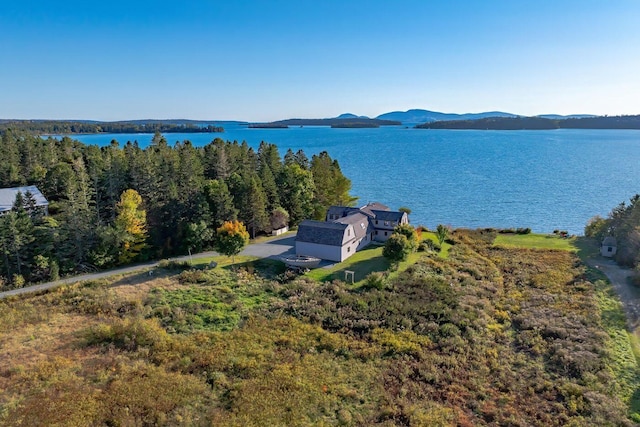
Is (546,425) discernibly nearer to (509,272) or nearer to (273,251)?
(509,272)

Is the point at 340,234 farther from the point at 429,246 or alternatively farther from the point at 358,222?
the point at 429,246

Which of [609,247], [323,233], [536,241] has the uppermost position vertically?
[323,233]

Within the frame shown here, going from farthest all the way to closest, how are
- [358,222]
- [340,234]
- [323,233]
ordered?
[358,222] → [323,233] → [340,234]

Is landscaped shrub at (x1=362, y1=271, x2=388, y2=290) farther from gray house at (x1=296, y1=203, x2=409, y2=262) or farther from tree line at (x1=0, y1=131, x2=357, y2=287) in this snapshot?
tree line at (x1=0, y1=131, x2=357, y2=287)

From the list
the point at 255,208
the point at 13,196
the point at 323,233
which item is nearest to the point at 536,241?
the point at 323,233

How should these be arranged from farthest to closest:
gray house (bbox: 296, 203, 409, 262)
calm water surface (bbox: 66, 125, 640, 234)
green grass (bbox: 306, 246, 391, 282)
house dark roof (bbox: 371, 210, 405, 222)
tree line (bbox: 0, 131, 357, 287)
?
calm water surface (bbox: 66, 125, 640, 234)
house dark roof (bbox: 371, 210, 405, 222)
gray house (bbox: 296, 203, 409, 262)
tree line (bbox: 0, 131, 357, 287)
green grass (bbox: 306, 246, 391, 282)

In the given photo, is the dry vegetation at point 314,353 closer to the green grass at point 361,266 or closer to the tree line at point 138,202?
the green grass at point 361,266

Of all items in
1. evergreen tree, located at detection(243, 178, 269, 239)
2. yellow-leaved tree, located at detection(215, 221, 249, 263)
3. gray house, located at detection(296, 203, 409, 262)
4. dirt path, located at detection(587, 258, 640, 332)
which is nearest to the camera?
dirt path, located at detection(587, 258, 640, 332)

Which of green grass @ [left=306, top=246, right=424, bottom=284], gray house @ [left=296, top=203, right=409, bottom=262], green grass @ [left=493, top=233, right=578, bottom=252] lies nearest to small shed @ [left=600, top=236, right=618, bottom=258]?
green grass @ [left=493, top=233, right=578, bottom=252]
